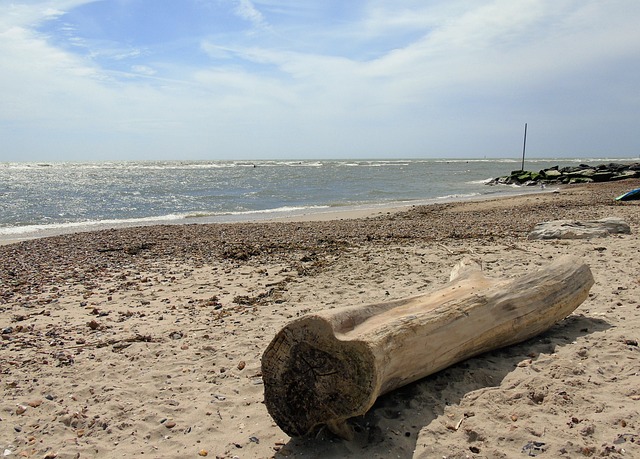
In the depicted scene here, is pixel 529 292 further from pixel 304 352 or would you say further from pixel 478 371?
pixel 304 352

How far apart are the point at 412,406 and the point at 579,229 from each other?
24.1 feet

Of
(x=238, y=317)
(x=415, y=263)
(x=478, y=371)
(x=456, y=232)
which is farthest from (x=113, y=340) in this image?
(x=456, y=232)

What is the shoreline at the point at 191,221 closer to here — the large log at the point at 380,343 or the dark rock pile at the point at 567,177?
the large log at the point at 380,343

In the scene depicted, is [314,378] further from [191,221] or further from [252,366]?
[191,221]

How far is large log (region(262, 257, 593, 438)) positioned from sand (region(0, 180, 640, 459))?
0.18 meters

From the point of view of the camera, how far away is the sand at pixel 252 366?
3.19 m

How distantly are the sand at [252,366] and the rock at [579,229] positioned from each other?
0.40 meters

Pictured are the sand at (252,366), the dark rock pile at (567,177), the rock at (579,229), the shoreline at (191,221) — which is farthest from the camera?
the dark rock pile at (567,177)

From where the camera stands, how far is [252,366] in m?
4.36

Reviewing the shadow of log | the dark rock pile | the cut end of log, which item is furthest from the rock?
the dark rock pile

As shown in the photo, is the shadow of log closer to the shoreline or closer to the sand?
the sand

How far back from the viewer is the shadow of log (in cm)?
310

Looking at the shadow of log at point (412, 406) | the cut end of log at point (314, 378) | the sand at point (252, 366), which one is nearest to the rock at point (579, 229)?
the sand at point (252, 366)

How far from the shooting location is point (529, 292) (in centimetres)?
458
